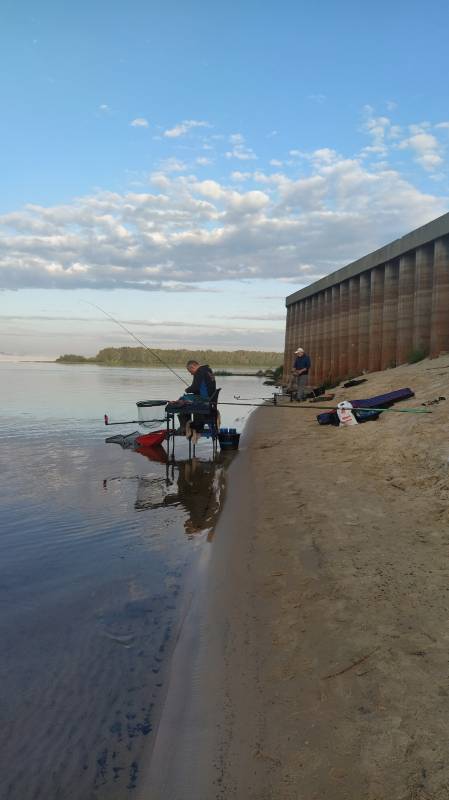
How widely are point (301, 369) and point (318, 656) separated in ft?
59.5

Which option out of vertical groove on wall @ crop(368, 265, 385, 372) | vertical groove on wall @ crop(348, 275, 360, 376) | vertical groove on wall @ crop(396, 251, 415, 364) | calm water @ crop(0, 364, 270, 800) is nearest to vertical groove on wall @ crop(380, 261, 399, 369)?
vertical groove on wall @ crop(368, 265, 385, 372)

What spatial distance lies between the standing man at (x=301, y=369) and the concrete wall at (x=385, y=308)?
141 inches

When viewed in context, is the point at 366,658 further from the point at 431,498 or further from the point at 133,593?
the point at 431,498

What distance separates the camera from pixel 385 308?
2275cm

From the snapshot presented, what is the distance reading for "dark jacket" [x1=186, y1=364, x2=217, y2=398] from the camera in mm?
12047

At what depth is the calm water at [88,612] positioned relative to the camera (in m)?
2.80

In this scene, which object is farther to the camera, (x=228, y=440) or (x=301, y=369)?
(x=301, y=369)

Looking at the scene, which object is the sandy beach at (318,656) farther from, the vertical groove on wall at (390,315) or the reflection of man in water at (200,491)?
the vertical groove on wall at (390,315)

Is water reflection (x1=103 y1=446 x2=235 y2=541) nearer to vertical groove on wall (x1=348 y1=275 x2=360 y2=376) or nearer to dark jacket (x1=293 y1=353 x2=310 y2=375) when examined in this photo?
dark jacket (x1=293 y1=353 x2=310 y2=375)

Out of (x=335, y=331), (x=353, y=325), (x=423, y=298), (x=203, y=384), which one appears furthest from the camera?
(x=335, y=331)

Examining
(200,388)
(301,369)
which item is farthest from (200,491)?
(301,369)

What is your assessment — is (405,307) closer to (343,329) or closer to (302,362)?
(302,362)

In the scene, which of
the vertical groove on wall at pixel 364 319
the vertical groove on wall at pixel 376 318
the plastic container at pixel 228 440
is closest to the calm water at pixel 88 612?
the plastic container at pixel 228 440

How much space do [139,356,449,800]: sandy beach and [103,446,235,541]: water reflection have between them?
0.42 meters
